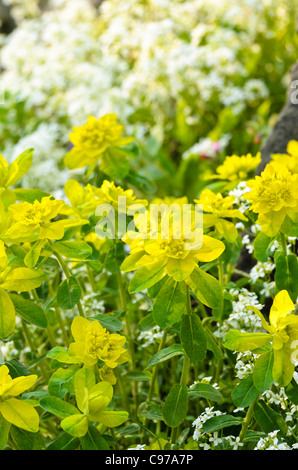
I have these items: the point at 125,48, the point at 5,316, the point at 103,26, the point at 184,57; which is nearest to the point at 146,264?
the point at 5,316

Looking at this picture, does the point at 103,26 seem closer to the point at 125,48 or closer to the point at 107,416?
the point at 125,48

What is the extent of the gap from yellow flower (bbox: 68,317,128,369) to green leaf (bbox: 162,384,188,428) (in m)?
0.12

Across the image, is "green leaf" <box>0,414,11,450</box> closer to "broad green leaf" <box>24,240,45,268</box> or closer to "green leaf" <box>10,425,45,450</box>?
"green leaf" <box>10,425,45,450</box>

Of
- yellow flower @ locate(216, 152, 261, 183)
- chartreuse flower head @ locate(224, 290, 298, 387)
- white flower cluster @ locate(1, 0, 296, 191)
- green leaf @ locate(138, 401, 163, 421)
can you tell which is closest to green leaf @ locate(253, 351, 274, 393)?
chartreuse flower head @ locate(224, 290, 298, 387)

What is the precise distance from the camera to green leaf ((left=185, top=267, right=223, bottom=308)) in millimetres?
872

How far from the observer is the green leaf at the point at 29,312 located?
0.94 meters

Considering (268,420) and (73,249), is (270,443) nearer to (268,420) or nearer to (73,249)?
(268,420)

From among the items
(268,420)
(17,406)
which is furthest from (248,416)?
(17,406)

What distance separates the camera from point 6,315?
0.90 meters

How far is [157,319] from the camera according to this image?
2.86 ft

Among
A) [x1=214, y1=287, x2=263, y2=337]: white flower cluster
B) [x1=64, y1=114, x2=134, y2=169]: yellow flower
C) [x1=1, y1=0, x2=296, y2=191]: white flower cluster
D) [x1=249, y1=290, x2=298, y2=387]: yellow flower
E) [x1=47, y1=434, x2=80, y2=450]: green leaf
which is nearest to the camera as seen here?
[x1=249, y1=290, x2=298, y2=387]: yellow flower

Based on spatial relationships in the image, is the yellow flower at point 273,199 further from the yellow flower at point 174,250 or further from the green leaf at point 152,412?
the green leaf at point 152,412

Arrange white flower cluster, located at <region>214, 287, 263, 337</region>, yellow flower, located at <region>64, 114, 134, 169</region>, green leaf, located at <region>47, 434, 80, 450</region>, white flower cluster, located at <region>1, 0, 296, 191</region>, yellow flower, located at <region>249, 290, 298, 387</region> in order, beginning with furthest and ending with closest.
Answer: white flower cluster, located at <region>1, 0, 296, 191</region> → yellow flower, located at <region>64, 114, 134, 169</region> → white flower cluster, located at <region>214, 287, 263, 337</region> → green leaf, located at <region>47, 434, 80, 450</region> → yellow flower, located at <region>249, 290, 298, 387</region>
